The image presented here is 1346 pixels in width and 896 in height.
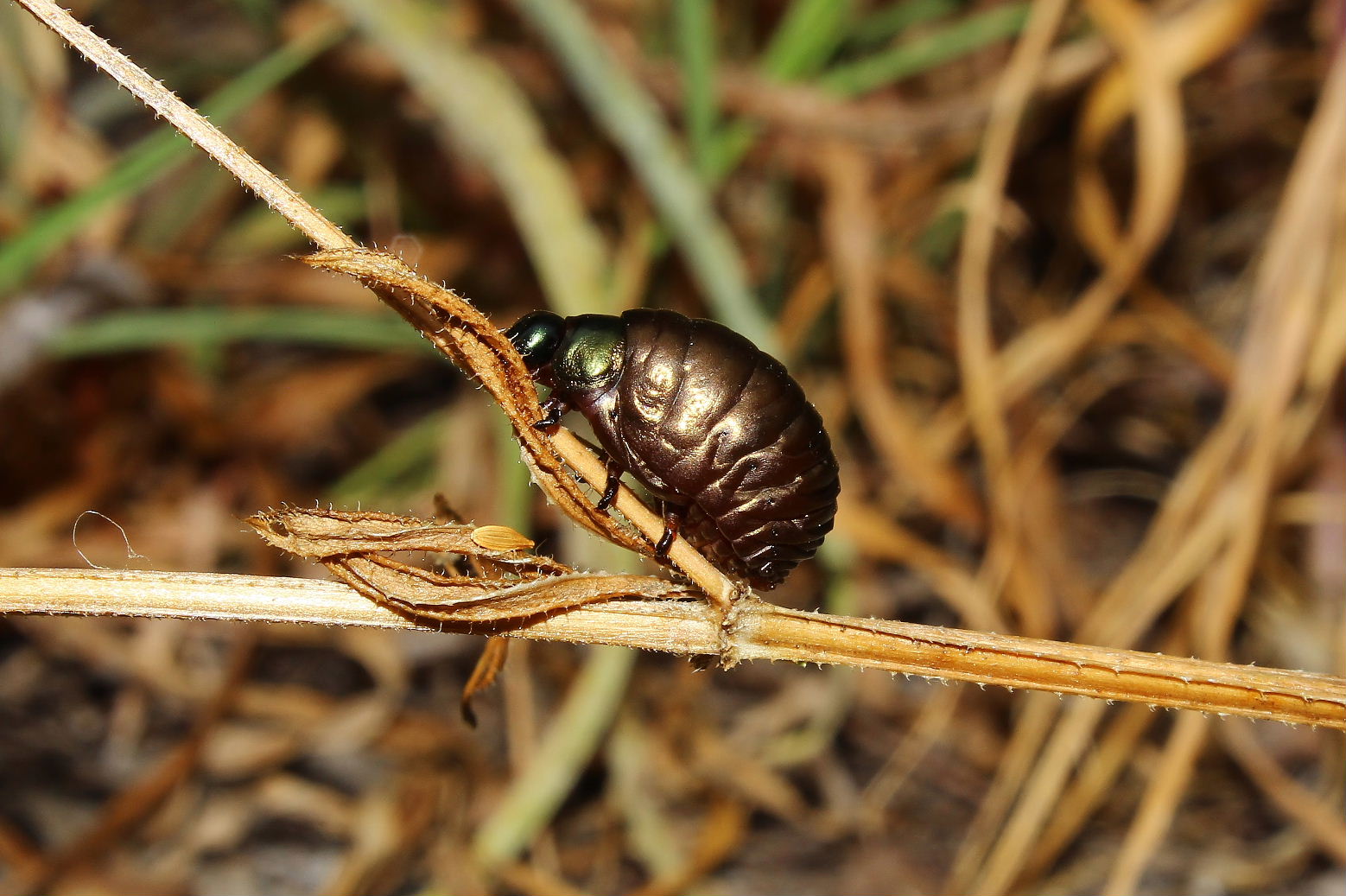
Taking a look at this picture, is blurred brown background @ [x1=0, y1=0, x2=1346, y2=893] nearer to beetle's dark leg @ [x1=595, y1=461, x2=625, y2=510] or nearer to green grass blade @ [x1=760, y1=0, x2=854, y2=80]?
green grass blade @ [x1=760, y1=0, x2=854, y2=80]

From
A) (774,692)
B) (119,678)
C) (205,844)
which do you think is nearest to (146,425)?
(119,678)

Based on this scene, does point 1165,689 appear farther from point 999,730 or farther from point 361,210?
point 361,210

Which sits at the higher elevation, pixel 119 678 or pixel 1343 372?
pixel 119 678

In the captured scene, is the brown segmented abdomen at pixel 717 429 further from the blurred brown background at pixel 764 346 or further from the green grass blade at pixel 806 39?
the green grass blade at pixel 806 39

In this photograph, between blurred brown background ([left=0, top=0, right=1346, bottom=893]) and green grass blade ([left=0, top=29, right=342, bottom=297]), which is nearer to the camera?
green grass blade ([left=0, top=29, right=342, bottom=297])

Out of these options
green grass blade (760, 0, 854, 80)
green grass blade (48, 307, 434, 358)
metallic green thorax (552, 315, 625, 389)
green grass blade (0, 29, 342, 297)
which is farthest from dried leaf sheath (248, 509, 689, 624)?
green grass blade (760, 0, 854, 80)

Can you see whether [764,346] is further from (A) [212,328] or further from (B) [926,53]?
(A) [212,328]

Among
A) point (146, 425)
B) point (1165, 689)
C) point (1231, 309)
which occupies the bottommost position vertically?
point (1165, 689)
